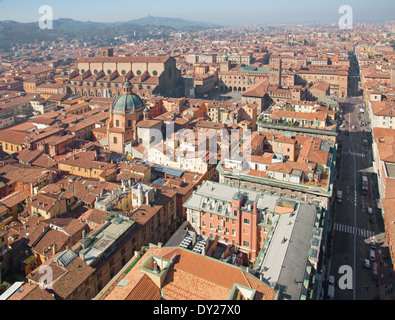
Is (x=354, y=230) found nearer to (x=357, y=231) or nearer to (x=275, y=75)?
(x=357, y=231)

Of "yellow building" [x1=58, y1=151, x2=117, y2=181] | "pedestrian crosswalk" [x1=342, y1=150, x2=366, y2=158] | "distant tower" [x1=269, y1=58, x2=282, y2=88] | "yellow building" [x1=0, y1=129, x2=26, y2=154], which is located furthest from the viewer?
"distant tower" [x1=269, y1=58, x2=282, y2=88]

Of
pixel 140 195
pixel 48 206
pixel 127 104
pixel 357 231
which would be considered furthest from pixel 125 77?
pixel 357 231

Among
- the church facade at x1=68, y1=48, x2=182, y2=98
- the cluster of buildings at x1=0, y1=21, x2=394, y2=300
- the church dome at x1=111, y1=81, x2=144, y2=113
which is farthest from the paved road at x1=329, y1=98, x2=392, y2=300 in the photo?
the church facade at x1=68, y1=48, x2=182, y2=98

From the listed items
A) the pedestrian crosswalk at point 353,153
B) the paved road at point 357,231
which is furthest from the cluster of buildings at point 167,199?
the pedestrian crosswalk at point 353,153

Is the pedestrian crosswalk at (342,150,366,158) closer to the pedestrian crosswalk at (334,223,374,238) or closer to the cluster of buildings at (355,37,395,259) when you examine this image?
the cluster of buildings at (355,37,395,259)

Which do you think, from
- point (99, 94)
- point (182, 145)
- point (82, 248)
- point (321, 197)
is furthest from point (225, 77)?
point (82, 248)

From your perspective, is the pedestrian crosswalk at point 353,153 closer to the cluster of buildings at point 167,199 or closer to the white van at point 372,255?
the cluster of buildings at point 167,199
